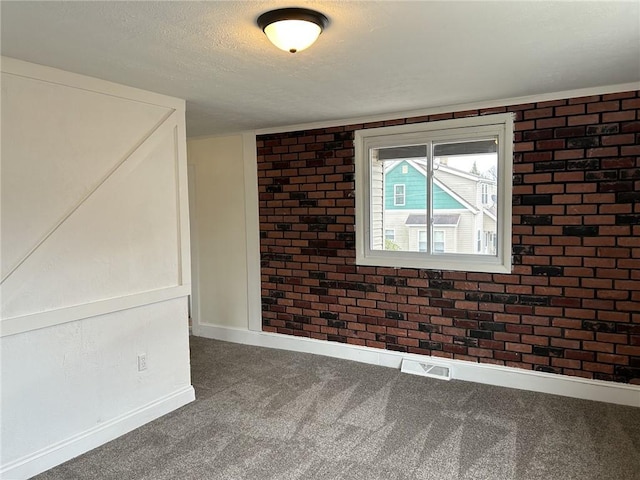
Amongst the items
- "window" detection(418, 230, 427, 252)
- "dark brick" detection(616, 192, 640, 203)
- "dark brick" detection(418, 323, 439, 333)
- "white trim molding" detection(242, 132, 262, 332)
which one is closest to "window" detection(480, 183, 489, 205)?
"window" detection(418, 230, 427, 252)

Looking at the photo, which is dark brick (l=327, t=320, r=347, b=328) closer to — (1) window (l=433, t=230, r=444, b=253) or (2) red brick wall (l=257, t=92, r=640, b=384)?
(2) red brick wall (l=257, t=92, r=640, b=384)

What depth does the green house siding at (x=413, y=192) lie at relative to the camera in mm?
3643

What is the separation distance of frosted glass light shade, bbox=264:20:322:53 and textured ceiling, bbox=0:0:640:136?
0.26 ft

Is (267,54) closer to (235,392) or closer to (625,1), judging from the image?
(625,1)

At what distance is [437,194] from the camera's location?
3666mm

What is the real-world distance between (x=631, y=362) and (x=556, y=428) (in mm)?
812

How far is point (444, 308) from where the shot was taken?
364cm

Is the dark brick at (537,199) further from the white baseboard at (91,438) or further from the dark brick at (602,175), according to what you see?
the white baseboard at (91,438)

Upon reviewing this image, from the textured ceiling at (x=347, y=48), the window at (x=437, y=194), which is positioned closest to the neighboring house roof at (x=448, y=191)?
the window at (x=437, y=194)

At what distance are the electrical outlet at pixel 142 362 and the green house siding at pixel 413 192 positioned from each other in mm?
2355

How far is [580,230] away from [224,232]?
3375 millimetres

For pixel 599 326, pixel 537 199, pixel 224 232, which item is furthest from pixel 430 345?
pixel 224 232

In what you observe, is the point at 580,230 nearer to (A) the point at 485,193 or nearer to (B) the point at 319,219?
(A) the point at 485,193

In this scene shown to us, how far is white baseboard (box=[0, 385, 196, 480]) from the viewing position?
90.0 inches
